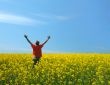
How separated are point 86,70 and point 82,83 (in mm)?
3932

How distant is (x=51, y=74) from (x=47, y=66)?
307 cm

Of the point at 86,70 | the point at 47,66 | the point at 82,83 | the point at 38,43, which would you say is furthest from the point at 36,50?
the point at 82,83

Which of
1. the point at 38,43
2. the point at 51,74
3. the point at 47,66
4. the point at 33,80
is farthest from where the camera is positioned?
the point at 38,43

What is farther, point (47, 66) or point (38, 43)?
point (38, 43)

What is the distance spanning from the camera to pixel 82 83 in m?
18.6

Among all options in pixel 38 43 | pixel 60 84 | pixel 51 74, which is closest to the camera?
pixel 60 84

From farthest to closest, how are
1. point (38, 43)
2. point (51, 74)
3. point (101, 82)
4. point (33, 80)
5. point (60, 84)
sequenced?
point (38, 43) < point (51, 74) < point (33, 80) < point (60, 84) < point (101, 82)

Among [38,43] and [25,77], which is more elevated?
[38,43]

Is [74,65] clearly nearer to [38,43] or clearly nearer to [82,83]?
[38,43]

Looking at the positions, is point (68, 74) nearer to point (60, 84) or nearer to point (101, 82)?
point (60, 84)

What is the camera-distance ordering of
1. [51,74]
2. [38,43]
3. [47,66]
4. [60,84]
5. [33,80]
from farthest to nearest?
1. [38,43]
2. [47,66]
3. [51,74]
4. [33,80]
5. [60,84]

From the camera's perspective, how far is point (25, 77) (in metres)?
19.9

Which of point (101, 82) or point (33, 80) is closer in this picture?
point (101, 82)

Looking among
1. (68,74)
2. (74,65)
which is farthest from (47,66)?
(68,74)
